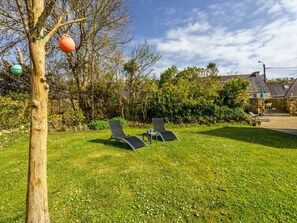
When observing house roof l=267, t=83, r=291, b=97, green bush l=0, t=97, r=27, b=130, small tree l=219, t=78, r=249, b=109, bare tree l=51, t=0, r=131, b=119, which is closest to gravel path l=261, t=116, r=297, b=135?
small tree l=219, t=78, r=249, b=109

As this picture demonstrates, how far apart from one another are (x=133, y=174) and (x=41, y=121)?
302cm

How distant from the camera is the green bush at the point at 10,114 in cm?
999

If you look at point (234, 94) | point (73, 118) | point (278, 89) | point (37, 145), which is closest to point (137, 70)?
point (73, 118)

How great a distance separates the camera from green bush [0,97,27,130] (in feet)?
32.8

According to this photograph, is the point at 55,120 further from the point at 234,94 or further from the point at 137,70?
the point at 234,94

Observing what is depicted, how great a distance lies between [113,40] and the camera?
13945mm

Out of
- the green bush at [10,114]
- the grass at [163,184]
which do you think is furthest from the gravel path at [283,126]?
the green bush at [10,114]

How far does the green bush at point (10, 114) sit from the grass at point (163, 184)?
3769 millimetres

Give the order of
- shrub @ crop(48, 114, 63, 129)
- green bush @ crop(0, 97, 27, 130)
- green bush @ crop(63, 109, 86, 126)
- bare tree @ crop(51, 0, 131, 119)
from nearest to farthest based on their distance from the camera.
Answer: green bush @ crop(0, 97, 27, 130) < shrub @ crop(48, 114, 63, 129) < green bush @ crop(63, 109, 86, 126) < bare tree @ crop(51, 0, 131, 119)

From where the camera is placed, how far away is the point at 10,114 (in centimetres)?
1050

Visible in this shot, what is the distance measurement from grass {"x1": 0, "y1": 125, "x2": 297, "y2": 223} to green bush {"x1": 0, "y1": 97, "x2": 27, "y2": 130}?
12.4ft

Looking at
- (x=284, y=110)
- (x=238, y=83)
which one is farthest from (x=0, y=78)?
(x=284, y=110)

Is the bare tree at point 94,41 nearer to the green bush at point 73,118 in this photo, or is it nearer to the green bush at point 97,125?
the green bush at point 73,118

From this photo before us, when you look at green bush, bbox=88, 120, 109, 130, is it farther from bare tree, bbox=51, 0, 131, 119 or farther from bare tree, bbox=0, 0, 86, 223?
bare tree, bbox=0, 0, 86, 223
